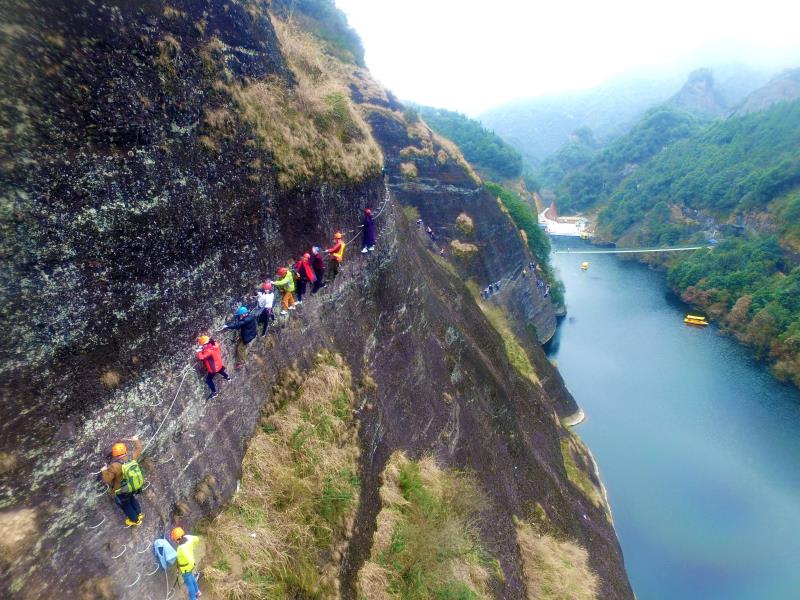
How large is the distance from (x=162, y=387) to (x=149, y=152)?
3843 mm

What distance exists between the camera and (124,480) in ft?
21.0

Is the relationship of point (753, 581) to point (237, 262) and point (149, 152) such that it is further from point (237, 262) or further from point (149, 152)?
point (149, 152)

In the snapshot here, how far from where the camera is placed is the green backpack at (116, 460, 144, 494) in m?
6.35

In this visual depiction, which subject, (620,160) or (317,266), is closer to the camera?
(317,266)

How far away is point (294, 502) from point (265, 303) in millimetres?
4009

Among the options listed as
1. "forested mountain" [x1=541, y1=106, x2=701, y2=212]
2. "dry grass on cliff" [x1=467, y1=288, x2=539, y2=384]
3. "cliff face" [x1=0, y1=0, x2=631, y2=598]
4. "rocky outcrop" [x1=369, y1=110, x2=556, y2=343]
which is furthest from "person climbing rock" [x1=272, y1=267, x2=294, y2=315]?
"forested mountain" [x1=541, y1=106, x2=701, y2=212]

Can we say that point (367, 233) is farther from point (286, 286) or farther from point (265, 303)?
point (265, 303)

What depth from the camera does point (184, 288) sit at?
25.6 ft

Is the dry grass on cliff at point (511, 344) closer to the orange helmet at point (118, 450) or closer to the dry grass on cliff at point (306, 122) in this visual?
the dry grass on cliff at point (306, 122)

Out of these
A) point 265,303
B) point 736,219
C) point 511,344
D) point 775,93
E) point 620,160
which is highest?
point 775,93

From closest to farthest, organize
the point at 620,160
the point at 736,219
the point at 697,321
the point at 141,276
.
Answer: the point at 141,276
the point at 697,321
the point at 736,219
the point at 620,160

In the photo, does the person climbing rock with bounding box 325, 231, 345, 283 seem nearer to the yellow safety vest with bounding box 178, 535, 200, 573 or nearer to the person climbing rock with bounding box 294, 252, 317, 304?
the person climbing rock with bounding box 294, 252, 317, 304

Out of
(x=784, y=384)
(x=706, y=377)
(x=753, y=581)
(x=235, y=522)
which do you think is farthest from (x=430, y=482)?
(x=784, y=384)

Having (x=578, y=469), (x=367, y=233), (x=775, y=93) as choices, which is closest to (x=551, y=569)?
(x=578, y=469)
